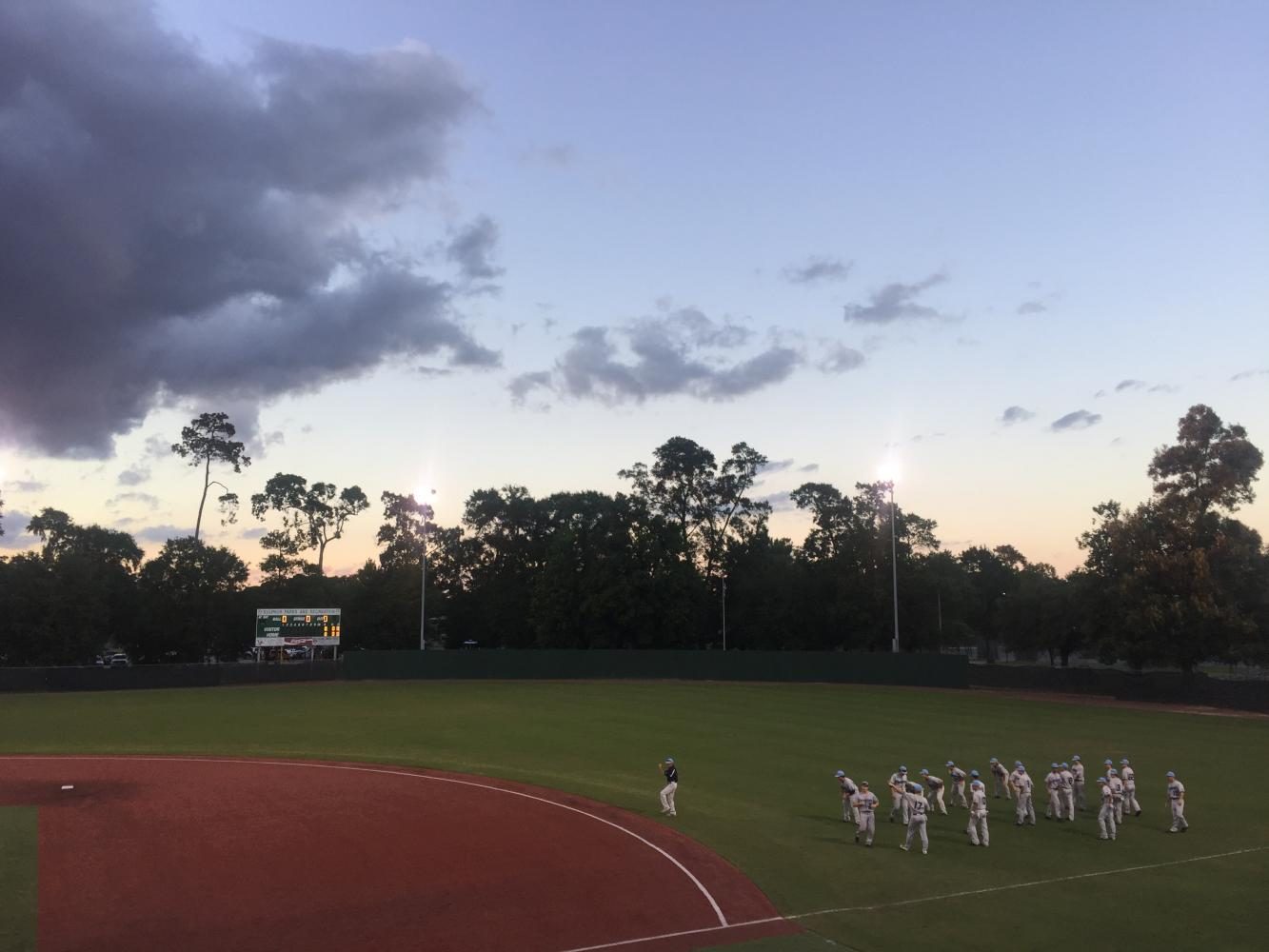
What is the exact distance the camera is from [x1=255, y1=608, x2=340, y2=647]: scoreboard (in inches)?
2926

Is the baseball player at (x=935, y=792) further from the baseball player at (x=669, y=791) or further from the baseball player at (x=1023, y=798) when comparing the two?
the baseball player at (x=669, y=791)

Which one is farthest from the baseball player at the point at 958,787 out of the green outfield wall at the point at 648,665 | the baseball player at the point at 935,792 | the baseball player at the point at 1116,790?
the green outfield wall at the point at 648,665

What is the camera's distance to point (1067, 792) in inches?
924

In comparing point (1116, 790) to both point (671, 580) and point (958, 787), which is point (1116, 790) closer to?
point (958, 787)

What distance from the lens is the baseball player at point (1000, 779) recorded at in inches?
966

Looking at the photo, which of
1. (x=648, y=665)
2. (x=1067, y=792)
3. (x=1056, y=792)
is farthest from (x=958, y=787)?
(x=648, y=665)

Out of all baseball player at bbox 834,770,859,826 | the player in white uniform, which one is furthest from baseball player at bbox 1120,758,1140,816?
baseball player at bbox 834,770,859,826

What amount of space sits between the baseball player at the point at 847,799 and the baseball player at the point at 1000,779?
184 inches

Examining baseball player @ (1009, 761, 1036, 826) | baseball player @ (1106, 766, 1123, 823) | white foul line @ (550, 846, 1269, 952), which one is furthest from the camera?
baseball player @ (1009, 761, 1036, 826)

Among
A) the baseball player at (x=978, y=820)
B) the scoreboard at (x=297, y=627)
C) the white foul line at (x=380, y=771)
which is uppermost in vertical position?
the scoreboard at (x=297, y=627)

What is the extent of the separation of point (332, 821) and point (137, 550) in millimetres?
131178

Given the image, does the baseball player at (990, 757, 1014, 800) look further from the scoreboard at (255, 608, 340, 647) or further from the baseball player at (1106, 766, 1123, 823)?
the scoreboard at (255, 608, 340, 647)

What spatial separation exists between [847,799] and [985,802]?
363cm

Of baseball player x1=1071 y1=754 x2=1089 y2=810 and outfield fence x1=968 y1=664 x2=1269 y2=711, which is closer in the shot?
baseball player x1=1071 y1=754 x2=1089 y2=810
